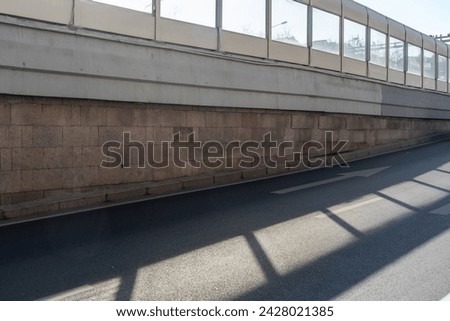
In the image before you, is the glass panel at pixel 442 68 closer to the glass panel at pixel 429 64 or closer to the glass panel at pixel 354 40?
the glass panel at pixel 429 64

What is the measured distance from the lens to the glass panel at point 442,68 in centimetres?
2505

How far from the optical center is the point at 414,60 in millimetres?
22641

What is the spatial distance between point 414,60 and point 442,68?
3676 millimetres

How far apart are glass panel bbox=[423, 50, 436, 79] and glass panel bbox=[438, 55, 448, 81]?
795 millimetres

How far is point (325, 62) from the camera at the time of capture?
639 inches

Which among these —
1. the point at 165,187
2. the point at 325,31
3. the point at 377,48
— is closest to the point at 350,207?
the point at 165,187

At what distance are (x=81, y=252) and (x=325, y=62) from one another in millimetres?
12440

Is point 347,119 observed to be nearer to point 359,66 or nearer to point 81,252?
point 359,66

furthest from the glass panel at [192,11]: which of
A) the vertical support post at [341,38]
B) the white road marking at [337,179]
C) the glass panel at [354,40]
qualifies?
the glass panel at [354,40]

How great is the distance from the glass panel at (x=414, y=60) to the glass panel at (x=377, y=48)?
2865 millimetres

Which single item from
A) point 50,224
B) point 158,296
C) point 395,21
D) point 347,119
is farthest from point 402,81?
point 158,296

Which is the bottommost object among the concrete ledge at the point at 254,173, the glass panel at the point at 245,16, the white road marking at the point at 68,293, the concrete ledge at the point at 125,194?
the white road marking at the point at 68,293

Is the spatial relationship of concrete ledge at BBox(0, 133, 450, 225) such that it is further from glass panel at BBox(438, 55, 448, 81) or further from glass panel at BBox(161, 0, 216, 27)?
glass panel at BBox(438, 55, 448, 81)

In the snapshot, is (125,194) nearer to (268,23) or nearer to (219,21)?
(219,21)
